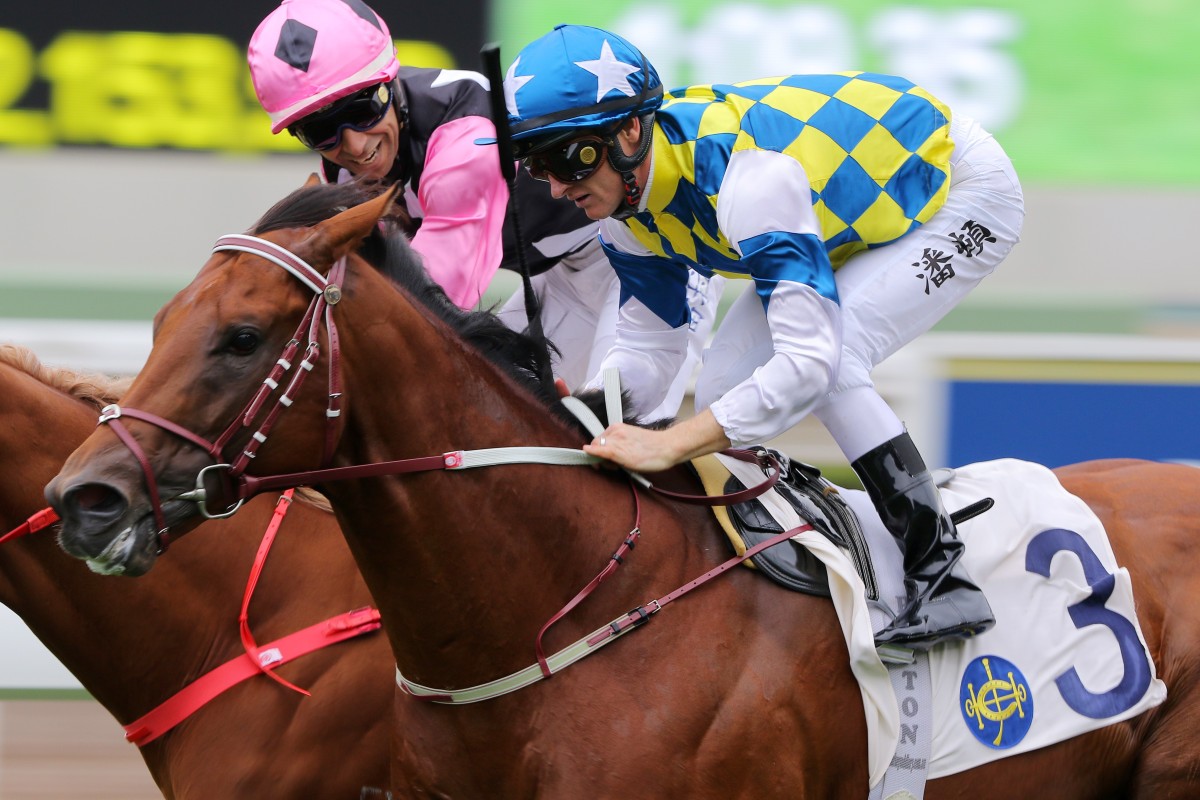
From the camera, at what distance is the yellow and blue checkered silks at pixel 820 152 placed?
261 centimetres

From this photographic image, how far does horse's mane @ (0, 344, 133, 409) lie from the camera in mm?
2951

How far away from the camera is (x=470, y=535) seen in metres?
2.41

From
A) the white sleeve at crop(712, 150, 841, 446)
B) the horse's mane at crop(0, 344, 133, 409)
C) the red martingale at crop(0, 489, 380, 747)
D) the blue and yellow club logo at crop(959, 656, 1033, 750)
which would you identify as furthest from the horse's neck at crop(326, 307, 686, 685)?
the horse's mane at crop(0, 344, 133, 409)

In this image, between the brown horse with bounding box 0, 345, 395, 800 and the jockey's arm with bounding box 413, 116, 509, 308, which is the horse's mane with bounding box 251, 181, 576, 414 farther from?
the brown horse with bounding box 0, 345, 395, 800

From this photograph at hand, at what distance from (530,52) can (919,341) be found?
9.86 ft

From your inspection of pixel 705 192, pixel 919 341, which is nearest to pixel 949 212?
pixel 705 192

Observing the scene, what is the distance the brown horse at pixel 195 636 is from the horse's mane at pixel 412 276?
69 centimetres

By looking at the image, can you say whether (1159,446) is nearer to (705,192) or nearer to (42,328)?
(705,192)

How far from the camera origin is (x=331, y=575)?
3.01 meters

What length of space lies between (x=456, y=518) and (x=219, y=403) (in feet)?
1.47

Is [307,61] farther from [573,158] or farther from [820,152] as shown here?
[820,152]

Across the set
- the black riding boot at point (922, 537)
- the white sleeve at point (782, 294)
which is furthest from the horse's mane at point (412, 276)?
the black riding boot at point (922, 537)

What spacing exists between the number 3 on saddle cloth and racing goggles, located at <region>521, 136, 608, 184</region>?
0.60 meters

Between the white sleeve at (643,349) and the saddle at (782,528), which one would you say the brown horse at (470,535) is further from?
the white sleeve at (643,349)
